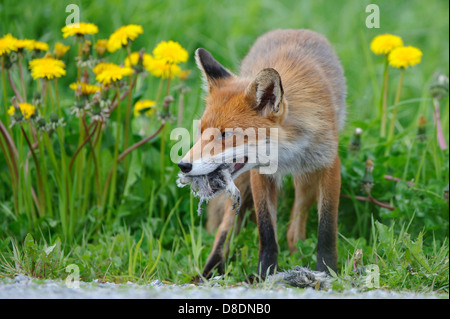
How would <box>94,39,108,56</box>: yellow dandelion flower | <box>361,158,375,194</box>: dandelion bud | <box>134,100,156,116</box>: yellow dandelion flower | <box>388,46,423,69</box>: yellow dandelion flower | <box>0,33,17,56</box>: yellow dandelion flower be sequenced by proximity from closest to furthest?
<box>0,33,17,56</box>: yellow dandelion flower → <box>94,39,108,56</box>: yellow dandelion flower → <box>361,158,375,194</box>: dandelion bud → <box>134,100,156,116</box>: yellow dandelion flower → <box>388,46,423,69</box>: yellow dandelion flower

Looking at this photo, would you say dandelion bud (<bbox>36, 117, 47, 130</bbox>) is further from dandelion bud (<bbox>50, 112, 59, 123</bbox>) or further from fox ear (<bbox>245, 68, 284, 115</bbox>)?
fox ear (<bbox>245, 68, 284, 115</bbox>)

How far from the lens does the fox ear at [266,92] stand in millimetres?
3643

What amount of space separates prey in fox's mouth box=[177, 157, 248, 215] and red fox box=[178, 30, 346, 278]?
1 centimetres

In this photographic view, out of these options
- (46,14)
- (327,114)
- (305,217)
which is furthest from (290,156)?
(46,14)

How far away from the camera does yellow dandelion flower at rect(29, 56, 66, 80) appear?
4.32 metres

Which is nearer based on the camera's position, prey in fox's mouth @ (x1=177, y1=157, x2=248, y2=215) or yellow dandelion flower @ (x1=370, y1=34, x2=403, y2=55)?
prey in fox's mouth @ (x1=177, y1=157, x2=248, y2=215)

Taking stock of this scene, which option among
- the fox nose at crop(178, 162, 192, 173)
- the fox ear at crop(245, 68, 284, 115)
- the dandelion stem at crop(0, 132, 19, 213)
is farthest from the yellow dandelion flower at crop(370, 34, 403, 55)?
the dandelion stem at crop(0, 132, 19, 213)

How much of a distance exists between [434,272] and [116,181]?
279cm

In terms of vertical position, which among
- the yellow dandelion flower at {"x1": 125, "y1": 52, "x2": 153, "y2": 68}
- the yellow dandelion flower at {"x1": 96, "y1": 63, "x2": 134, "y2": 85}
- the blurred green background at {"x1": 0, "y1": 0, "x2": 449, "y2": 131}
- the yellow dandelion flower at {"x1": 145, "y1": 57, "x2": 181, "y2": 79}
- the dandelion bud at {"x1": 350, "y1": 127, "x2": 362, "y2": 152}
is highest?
the blurred green background at {"x1": 0, "y1": 0, "x2": 449, "y2": 131}

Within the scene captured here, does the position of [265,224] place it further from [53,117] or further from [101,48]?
[101,48]

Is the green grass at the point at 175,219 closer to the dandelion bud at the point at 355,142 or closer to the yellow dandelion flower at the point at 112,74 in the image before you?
the dandelion bud at the point at 355,142

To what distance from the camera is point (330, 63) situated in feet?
16.1

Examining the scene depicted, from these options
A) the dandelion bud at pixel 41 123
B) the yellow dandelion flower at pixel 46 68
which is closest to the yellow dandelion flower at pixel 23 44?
the yellow dandelion flower at pixel 46 68

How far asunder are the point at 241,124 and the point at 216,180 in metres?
0.40
